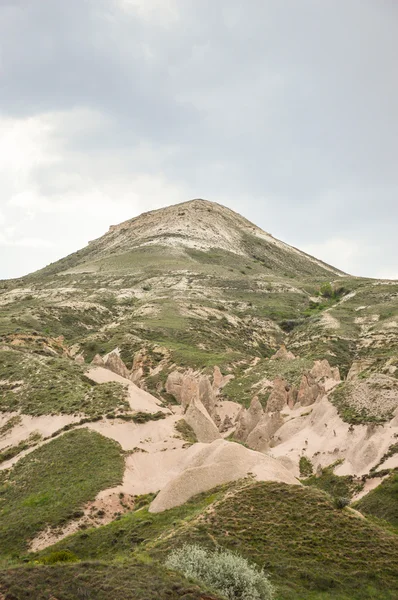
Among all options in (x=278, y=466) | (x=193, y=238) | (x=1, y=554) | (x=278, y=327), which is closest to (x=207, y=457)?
(x=278, y=466)

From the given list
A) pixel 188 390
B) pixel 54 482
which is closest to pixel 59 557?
pixel 54 482

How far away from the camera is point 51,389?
2028 inches

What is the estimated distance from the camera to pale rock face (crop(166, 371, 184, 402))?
215 ft

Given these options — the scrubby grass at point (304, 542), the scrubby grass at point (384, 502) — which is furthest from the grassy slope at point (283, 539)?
the scrubby grass at point (384, 502)

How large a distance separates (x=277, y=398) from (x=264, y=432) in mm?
9153

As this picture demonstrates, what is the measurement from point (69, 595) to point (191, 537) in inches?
315

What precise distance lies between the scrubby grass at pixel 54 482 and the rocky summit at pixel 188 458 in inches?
4.5

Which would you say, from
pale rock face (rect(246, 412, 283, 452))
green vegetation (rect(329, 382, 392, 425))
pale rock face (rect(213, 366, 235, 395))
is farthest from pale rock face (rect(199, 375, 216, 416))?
green vegetation (rect(329, 382, 392, 425))

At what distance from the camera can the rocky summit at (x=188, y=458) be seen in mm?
24000

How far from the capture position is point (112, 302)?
380ft

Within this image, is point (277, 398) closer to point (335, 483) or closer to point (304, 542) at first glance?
point (335, 483)

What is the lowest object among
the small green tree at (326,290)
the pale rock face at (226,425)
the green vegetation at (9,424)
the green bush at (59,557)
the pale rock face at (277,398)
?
the green bush at (59,557)

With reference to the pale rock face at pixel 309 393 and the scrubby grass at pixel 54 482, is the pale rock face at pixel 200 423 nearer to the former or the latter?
the scrubby grass at pixel 54 482

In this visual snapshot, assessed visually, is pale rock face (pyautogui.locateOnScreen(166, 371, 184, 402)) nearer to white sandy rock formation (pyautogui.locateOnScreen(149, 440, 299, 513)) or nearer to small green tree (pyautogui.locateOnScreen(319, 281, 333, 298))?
white sandy rock formation (pyautogui.locateOnScreen(149, 440, 299, 513))
